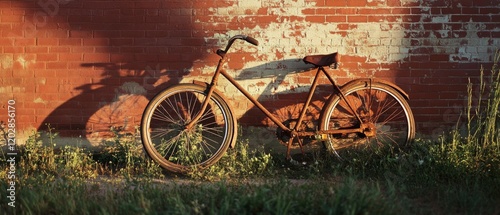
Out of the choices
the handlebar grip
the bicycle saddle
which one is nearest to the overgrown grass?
the bicycle saddle

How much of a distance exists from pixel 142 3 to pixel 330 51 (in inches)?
77.7

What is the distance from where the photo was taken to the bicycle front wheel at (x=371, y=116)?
5.74 metres

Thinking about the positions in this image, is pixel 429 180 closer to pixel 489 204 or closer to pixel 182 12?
pixel 489 204

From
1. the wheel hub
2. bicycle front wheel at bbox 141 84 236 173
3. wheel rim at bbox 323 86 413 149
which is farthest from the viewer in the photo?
wheel rim at bbox 323 86 413 149

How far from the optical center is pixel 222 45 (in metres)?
5.94

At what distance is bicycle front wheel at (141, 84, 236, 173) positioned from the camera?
5.54 meters

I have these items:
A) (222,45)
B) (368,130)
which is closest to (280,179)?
(368,130)

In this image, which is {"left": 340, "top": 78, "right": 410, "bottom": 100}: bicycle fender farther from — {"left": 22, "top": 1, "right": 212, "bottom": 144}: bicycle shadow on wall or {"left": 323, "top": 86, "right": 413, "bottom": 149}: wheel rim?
{"left": 22, "top": 1, "right": 212, "bottom": 144}: bicycle shadow on wall

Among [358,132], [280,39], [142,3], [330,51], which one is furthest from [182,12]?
[358,132]

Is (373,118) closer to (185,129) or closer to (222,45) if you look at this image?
(222,45)

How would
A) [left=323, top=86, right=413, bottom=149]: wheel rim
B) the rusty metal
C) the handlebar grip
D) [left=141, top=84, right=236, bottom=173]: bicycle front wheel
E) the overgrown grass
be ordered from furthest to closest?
[left=323, top=86, right=413, bottom=149]: wheel rim
the rusty metal
[left=141, top=84, right=236, bottom=173]: bicycle front wheel
the handlebar grip
the overgrown grass

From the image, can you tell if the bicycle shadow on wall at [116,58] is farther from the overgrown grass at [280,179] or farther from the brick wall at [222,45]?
the overgrown grass at [280,179]

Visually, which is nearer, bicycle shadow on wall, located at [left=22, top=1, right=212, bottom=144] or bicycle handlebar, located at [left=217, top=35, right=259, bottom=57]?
bicycle handlebar, located at [left=217, top=35, right=259, bottom=57]

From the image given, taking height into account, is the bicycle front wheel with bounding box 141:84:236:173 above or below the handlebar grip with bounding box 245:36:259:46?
below
